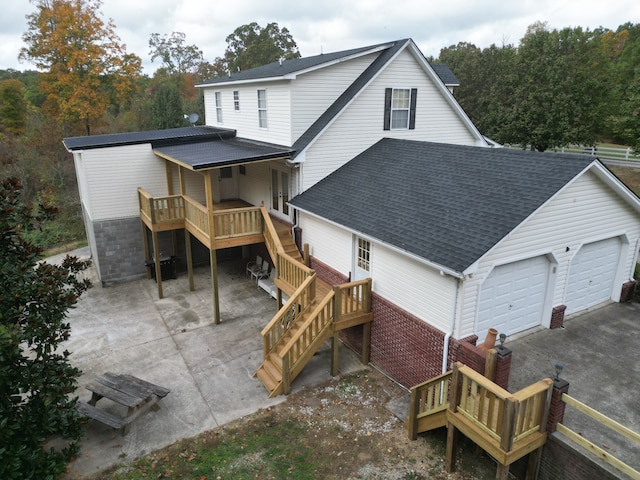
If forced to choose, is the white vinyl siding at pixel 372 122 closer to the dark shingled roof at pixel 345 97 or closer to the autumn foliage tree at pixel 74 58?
the dark shingled roof at pixel 345 97

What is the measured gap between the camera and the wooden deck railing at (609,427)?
6141 mm

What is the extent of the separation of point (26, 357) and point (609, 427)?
30.5ft

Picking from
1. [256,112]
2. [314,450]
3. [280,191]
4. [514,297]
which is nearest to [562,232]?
[514,297]

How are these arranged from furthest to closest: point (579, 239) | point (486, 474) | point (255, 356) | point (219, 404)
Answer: point (255, 356), point (579, 239), point (219, 404), point (486, 474)

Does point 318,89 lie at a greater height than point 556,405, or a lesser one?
greater

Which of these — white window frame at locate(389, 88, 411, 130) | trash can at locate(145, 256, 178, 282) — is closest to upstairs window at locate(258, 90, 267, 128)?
white window frame at locate(389, 88, 411, 130)

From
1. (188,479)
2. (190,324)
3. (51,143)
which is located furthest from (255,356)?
(51,143)

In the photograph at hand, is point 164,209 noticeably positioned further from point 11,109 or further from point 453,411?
point 11,109

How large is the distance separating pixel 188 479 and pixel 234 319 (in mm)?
6525

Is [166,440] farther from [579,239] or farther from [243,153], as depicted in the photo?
[579,239]

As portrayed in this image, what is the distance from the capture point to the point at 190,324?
13789 millimetres

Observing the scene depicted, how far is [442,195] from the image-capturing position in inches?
419

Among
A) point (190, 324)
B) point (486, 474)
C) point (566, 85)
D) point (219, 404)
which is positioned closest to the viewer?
point (486, 474)

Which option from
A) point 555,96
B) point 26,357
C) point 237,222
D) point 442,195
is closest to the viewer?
point 26,357
